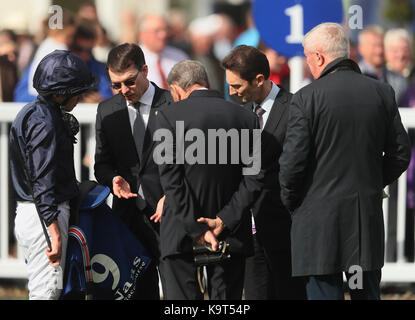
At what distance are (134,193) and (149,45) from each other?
3.90 metres

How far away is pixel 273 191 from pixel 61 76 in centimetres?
142

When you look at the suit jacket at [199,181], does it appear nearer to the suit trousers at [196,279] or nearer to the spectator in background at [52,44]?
the suit trousers at [196,279]

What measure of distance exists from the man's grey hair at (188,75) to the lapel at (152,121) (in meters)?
0.50

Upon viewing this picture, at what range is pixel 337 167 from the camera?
4.68 metres

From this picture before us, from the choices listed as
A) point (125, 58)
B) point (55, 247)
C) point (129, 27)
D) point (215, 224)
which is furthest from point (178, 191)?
point (129, 27)

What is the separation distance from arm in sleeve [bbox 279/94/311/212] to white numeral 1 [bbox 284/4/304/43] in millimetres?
2082

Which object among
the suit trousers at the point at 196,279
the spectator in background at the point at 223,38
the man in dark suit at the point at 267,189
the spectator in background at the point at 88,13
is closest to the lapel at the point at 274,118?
the man in dark suit at the point at 267,189

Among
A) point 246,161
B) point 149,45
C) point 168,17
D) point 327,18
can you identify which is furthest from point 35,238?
point 168,17

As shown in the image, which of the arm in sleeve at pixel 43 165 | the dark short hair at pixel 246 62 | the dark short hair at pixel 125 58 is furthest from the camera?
the dark short hair at pixel 125 58

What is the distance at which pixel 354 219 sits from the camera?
15.4 ft

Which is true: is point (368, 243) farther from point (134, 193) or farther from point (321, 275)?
point (134, 193)

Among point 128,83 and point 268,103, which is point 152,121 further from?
point 268,103

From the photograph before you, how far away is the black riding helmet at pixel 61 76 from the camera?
484 centimetres
